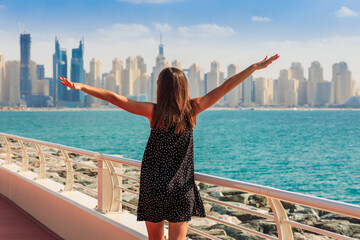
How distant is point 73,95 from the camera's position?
167125 mm

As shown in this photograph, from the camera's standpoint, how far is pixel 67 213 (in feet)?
16.1

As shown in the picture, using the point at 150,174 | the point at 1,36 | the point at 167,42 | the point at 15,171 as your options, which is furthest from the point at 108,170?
the point at 1,36

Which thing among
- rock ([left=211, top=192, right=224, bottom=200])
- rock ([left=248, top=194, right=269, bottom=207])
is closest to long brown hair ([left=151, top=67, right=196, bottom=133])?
rock ([left=248, top=194, right=269, bottom=207])

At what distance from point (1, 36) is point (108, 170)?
501 ft

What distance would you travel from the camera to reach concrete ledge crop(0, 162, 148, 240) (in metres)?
4.00

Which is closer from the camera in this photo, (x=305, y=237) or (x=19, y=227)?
(x=19, y=227)

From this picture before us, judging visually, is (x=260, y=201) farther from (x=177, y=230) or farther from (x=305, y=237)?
(x=177, y=230)

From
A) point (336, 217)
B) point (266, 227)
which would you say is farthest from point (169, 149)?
point (336, 217)

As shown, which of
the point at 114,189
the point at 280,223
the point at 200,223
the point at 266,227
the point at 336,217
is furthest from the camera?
the point at 336,217

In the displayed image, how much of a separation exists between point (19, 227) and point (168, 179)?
11.4 ft

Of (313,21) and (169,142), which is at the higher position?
(313,21)

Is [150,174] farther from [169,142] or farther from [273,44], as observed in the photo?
[273,44]

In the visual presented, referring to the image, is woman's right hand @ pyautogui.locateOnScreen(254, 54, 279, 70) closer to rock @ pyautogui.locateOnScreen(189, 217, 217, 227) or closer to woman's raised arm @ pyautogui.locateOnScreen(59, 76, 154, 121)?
woman's raised arm @ pyautogui.locateOnScreen(59, 76, 154, 121)

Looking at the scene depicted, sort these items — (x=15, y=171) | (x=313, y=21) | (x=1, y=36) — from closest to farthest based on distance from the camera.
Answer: (x=15, y=171) → (x=313, y=21) → (x=1, y=36)
